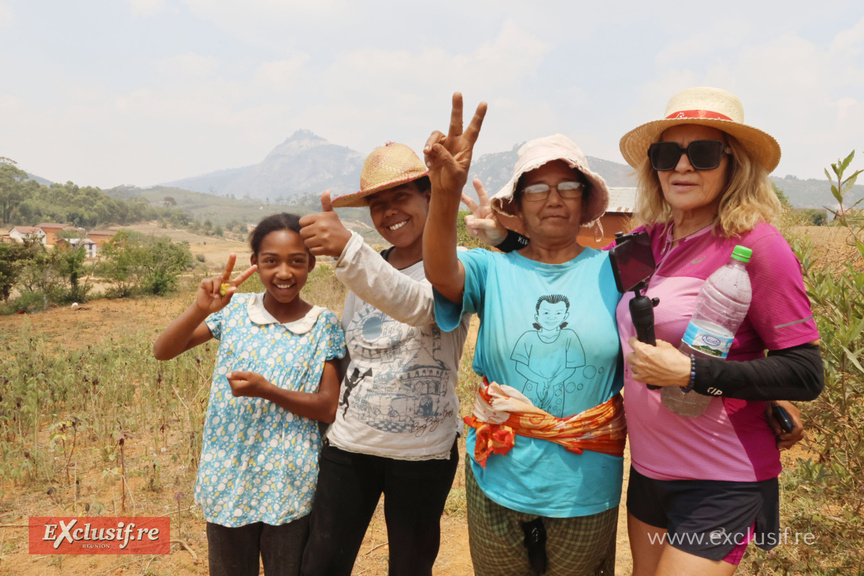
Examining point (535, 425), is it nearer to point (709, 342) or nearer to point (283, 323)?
point (709, 342)

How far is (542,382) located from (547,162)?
678 mm

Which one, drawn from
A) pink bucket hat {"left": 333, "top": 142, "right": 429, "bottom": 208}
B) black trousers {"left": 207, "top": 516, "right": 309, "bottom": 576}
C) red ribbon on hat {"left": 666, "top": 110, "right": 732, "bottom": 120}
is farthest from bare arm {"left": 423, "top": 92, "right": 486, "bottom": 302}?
black trousers {"left": 207, "top": 516, "right": 309, "bottom": 576}

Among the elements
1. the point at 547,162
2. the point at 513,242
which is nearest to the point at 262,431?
the point at 513,242

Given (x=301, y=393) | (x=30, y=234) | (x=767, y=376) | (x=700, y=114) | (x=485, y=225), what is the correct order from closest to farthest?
(x=767, y=376) < (x=700, y=114) < (x=485, y=225) < (x=301, y=393) < (x=30, y=234)

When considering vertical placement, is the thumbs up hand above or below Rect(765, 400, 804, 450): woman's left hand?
above

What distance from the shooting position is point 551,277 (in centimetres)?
169

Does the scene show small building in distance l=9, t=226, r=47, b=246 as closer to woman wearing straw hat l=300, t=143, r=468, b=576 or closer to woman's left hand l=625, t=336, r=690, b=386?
woman wearing straw hat l=300, t=143, r=468, b=576

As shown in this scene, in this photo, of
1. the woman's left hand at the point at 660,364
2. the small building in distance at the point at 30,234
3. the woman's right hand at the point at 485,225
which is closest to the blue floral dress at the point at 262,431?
the woman's right hand at the point at 485,225

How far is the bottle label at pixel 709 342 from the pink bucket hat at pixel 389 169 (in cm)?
106

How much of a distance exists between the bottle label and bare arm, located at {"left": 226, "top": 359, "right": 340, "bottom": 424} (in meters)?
1.25

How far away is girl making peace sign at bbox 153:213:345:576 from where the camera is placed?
1.95 m

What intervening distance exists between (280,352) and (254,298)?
31 cm

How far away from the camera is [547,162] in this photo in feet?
5.57

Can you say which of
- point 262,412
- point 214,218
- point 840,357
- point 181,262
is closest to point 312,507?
point 262,412
